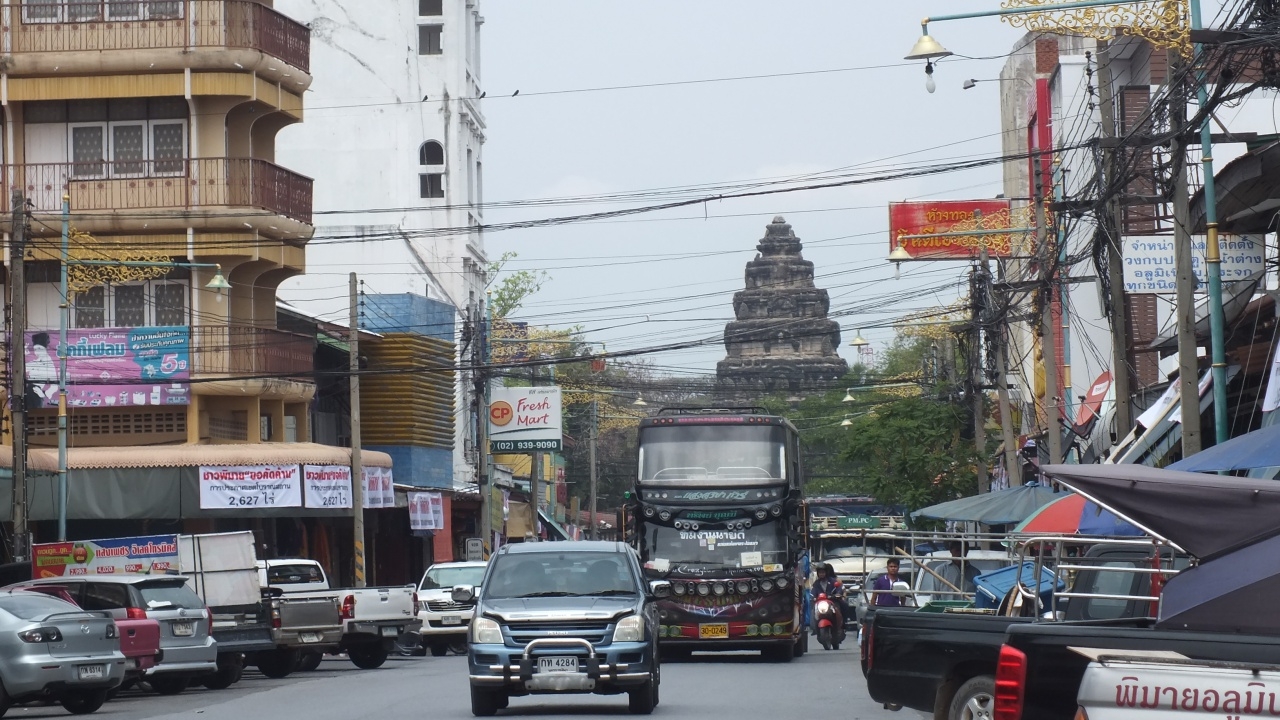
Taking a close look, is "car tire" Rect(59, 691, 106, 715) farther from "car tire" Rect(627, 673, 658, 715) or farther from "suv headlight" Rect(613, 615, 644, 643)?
"suv headlight" Rect(613, 615, 644, 643)

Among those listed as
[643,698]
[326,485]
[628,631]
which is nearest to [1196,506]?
[628,631]

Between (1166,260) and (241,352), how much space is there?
2117cm

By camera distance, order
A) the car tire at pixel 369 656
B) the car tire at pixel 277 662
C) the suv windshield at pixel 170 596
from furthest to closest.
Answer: the car tire at pixel 369 656 < the car tire at pixel 277 662 < the suv windshield at pixel 170 596

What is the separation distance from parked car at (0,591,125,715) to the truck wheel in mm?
10241

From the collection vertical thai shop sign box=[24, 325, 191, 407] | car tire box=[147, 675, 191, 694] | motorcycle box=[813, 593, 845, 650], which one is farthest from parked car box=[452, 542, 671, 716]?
vertical thai shop sign box=[24, 325, 191, 407]

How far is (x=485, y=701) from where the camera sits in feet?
56.1

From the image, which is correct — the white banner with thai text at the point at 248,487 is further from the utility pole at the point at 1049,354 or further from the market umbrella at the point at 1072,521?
the market umbrella at the point at 1072,521

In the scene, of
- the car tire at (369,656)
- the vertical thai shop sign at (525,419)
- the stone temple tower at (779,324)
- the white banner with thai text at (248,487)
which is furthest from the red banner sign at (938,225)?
the stone temple tower at (779,324)

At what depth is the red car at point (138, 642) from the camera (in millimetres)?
20438

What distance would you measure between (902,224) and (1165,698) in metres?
49.5

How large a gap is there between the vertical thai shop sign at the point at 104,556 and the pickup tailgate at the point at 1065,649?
65.6 feet

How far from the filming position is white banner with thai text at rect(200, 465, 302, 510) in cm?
3725

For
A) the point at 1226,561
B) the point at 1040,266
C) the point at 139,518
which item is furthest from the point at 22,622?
the point at 1040,266

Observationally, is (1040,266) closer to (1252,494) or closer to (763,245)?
(1252,494)
